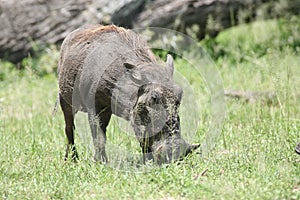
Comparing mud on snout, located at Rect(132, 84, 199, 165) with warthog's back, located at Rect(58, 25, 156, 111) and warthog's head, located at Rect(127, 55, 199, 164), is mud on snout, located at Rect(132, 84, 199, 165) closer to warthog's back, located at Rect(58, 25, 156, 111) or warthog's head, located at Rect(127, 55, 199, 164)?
warthog's head, located at Rect(127, 55, 199, 164)

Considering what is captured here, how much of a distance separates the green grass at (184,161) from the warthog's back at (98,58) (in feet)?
2.08

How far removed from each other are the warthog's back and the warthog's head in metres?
0.28

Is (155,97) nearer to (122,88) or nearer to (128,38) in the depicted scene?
(122,88)

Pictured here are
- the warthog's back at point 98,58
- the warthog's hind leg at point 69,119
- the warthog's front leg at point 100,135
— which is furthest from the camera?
the warthog's hind leg at point 69,119

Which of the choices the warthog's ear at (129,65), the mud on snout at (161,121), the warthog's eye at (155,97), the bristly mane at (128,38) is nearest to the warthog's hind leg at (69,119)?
the bristly mane at (128,38)

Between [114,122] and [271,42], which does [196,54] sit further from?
[114,122]

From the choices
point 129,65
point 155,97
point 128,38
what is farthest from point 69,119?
point 155,97

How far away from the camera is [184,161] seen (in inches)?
193

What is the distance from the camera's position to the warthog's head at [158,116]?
4715 millimetres

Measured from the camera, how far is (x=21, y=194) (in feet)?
14.7

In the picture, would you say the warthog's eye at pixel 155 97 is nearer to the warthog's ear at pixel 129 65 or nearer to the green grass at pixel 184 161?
the warthog's ear at pixel 129 65

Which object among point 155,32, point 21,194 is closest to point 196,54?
point 155,32

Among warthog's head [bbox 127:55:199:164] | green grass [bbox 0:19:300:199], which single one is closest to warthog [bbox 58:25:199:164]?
warthog's head [bbox 127:55:199:164]

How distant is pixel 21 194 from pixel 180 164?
4.01ft
